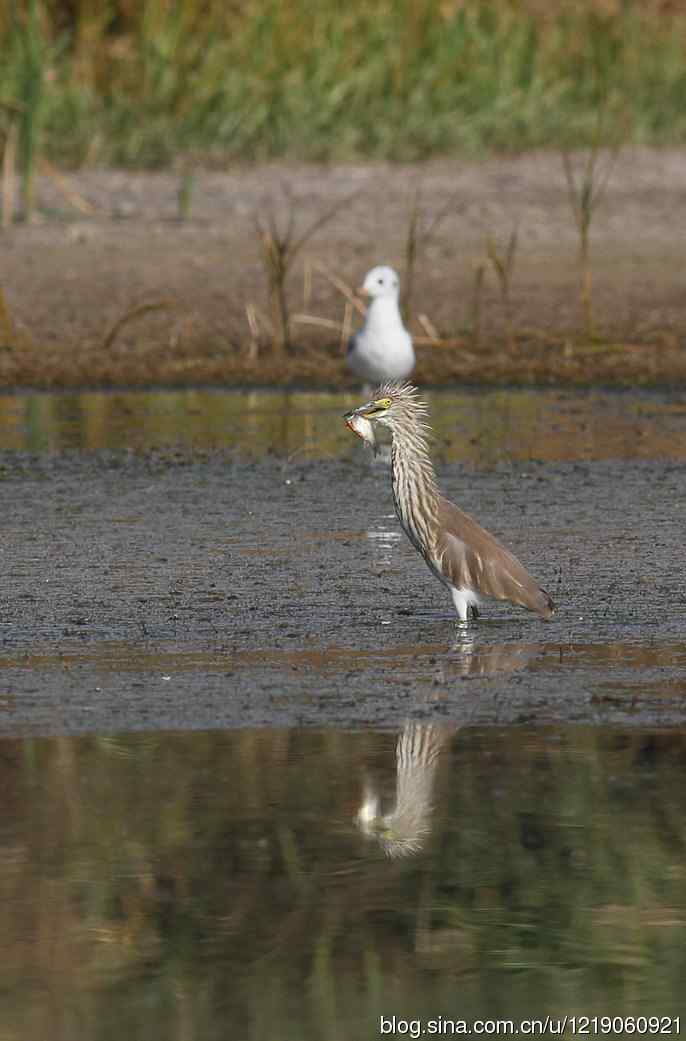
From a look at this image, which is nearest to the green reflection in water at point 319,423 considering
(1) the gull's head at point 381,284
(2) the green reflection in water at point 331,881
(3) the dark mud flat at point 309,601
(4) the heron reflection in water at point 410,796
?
(3) the dark mud flat at point 309,601

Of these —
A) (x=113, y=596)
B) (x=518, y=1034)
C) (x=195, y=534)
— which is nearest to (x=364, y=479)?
(x=195, y=534)

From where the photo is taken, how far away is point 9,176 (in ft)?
50.9

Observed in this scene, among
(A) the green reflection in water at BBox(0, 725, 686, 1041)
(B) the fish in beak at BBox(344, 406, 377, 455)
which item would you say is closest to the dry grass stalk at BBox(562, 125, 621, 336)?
(B) the fish in beak at BBox(344, 406, 377, 455)

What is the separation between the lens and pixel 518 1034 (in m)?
4.17

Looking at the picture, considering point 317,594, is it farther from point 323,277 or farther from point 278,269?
point 323,277

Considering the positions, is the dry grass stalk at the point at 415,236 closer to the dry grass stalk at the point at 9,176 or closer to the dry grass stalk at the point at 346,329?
the dry grass stalk at the point at 346,329

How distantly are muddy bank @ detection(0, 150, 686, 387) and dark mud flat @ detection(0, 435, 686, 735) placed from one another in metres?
2.87

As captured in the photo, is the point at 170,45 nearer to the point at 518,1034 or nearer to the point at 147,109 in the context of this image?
the point at 147,109

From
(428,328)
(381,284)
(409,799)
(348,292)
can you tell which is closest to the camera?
(409,799)

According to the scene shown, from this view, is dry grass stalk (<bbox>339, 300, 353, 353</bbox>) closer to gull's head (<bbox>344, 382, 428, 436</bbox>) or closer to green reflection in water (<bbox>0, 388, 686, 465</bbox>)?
green reflection in water (<bbox>0, 388, 686, 465</bbox>)

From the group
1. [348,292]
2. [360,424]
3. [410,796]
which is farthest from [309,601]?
[348,292]

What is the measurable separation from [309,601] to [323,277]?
26.6 feet

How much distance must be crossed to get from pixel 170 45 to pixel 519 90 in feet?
9.91

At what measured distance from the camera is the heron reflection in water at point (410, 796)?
203 inches
